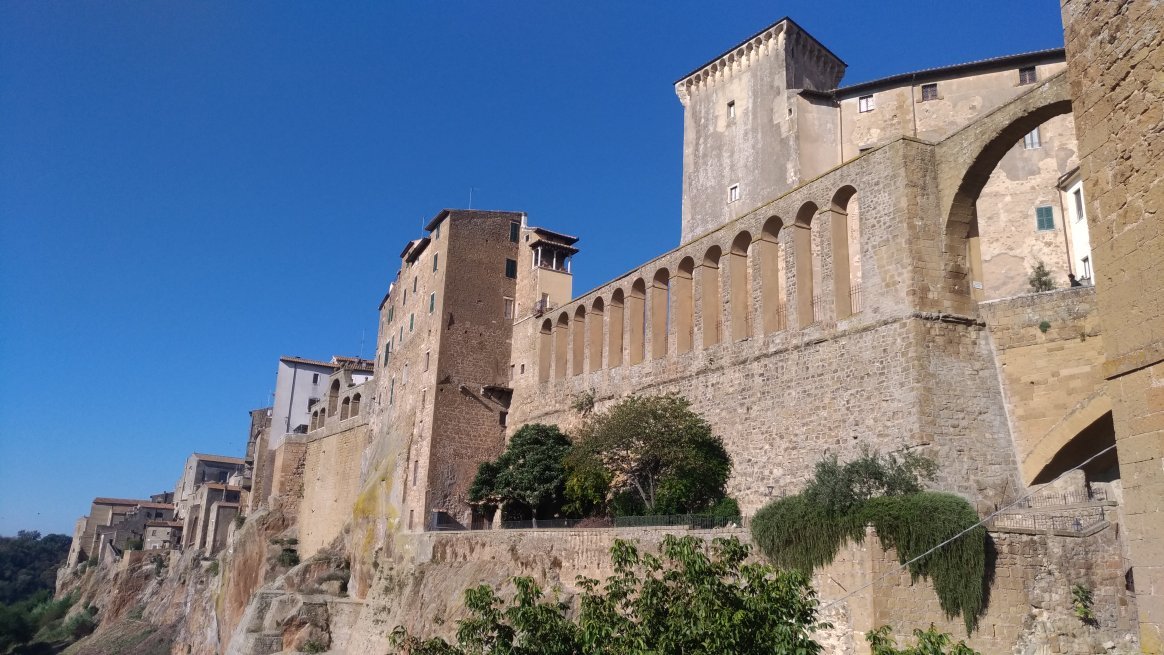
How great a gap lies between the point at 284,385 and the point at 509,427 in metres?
28.1

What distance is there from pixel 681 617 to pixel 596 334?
2190 centimetres

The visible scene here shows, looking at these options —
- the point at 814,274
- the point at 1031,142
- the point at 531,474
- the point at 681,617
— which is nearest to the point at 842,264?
the point at 814,274

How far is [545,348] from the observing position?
108 feet

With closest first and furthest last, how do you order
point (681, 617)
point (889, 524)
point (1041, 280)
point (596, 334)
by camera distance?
1. point (681, 617)
2. point (889, 524)
3. point (1041, 280)
4. point (596, 334)

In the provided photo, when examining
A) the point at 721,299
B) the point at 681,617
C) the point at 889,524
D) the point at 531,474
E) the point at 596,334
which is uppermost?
the point at 596,334

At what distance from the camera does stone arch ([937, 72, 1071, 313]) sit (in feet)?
57.2

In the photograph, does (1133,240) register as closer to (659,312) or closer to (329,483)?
(659,312)

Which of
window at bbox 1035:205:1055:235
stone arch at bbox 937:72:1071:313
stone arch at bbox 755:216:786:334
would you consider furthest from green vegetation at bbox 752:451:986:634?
window at bbox 1035:205:1055:235

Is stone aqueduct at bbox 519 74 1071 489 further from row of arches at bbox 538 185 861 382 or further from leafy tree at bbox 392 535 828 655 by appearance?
leafy tree at bbox 392 535 828 655

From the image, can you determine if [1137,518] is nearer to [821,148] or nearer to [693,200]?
[821,148]

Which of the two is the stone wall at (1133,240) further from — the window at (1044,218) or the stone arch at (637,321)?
the window at (1044,218)

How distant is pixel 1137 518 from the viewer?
7.30m

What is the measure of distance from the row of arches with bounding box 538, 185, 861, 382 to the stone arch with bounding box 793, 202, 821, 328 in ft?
0.08

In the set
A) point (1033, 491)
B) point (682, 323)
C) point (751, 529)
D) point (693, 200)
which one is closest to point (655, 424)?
point (682, 323)
